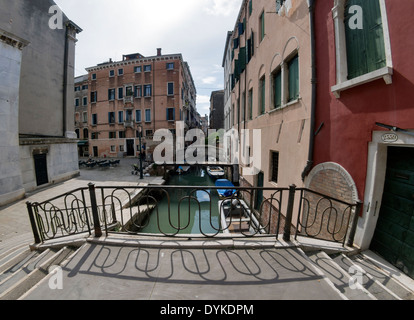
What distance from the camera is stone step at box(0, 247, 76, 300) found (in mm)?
2289

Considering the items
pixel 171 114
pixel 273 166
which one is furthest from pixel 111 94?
pixel 273 166

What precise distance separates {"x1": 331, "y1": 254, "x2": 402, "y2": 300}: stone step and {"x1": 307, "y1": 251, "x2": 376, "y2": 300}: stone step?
172 mm

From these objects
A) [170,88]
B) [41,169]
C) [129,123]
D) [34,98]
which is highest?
[170,88]

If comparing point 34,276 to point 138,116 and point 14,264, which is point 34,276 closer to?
point 14,264

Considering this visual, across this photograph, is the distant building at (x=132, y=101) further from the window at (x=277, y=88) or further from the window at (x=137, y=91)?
the window at (x=277, y=88)

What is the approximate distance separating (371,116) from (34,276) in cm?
596

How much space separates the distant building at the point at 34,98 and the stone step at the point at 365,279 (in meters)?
11.7

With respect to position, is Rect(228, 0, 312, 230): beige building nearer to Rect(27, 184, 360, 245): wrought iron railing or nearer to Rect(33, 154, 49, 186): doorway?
Rect(27, 184, 360, 245): wrought iron railing

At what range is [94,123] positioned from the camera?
94.8 feet

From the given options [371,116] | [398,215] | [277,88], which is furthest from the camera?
[277,88]

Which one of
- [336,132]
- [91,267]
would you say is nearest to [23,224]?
[91,267]

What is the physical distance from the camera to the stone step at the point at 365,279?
2.29 metres

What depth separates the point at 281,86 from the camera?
20.5ft

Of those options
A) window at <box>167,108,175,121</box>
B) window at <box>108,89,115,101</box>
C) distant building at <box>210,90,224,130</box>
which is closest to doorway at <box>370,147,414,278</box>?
window at <box>167,108,175,121</box>
